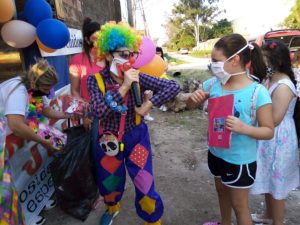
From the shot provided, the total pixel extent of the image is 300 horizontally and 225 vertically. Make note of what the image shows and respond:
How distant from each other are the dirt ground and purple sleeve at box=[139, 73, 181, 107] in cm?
129

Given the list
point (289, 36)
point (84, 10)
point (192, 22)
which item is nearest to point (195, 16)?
point (192, 22)

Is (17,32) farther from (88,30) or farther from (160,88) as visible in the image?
(160,88)

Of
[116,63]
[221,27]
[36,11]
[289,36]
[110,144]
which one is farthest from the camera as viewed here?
[221,27]

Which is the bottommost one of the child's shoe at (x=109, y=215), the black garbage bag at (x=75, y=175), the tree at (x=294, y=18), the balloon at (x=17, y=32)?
the tree at (x=294, y=18)

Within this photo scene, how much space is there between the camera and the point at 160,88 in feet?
7.86

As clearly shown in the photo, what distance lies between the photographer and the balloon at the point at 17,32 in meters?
3.30

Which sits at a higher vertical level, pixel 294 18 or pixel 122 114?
pixel 122 114

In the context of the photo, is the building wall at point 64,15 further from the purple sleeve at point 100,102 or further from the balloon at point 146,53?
the purple sleeve at point 100,102

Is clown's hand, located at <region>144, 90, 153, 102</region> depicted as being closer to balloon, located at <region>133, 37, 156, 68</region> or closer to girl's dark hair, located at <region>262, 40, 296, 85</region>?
girl's dark hair, located at <region>262, 40, 296, 85</region>

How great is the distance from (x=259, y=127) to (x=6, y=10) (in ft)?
8.68

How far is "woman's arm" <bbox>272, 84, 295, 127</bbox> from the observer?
2186 millimetres

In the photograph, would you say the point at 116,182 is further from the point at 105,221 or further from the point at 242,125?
the point at 242,125

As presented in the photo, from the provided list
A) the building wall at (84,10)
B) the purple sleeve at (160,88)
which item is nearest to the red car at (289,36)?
the building wall at (84,10)

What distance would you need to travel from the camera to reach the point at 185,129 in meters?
5.80
